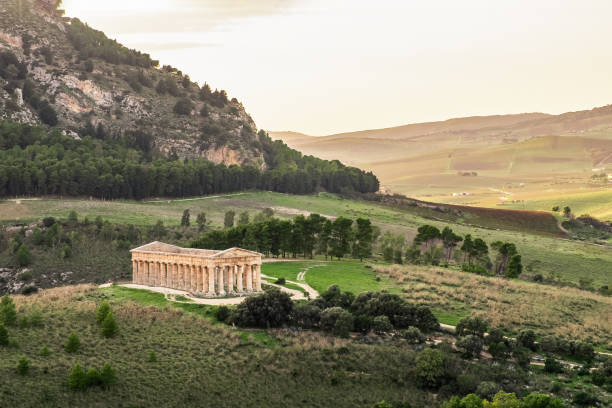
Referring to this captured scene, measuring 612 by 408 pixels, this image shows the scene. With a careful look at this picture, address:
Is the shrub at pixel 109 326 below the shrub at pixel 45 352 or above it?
above

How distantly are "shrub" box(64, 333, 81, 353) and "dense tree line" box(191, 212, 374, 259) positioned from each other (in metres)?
43.7

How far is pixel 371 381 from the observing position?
61844 millimetres

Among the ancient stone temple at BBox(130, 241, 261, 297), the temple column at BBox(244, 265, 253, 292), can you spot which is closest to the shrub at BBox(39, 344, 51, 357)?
the ancient stone temple at BBox(130, 241, 261, 297)

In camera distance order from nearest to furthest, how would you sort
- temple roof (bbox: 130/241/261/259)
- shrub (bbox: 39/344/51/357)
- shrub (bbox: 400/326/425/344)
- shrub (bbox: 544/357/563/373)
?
shrub (bbox: 39/344/51/357) < shrub (bbox: 544/357/563/373) < shrub (bbox: 400/326/425/344) < temple roof (bbox: 130/241/261/259)

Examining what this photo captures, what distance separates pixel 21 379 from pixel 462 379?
1348 inches

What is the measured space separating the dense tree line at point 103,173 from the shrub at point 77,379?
307 feet

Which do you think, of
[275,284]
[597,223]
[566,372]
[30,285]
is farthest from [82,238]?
[597,223]

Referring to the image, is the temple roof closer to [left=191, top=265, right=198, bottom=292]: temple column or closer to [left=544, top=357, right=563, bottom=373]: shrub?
[left=191, top=265, right=198, bottom=292]: temple column

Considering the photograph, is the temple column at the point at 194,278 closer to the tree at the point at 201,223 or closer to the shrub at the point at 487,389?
the shrub at the point at 487,389

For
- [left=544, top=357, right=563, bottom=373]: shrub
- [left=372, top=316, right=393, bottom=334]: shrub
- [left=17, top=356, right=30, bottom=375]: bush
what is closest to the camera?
[left=17, top=356, right=30, bottom=375]: bush

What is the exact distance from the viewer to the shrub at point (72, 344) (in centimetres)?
6031

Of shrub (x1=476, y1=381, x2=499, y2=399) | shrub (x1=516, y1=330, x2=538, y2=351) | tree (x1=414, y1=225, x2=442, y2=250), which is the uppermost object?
tree (x1=414, y1=225, x2=442, y2=250)

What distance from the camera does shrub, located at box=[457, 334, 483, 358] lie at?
66125 millimetres

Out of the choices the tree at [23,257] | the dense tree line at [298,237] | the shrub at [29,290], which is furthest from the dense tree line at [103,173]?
the shrub at [29,290]
